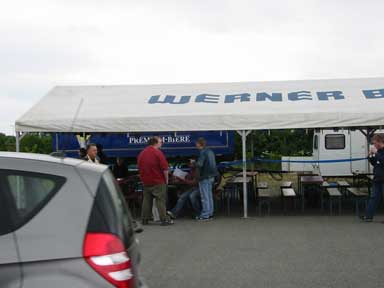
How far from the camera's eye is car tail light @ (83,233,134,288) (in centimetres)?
338

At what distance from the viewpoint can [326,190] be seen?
45.8 feet

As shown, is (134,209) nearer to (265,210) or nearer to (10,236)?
(265,210)

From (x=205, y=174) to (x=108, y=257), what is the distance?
867 cm

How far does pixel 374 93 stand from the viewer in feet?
43.2

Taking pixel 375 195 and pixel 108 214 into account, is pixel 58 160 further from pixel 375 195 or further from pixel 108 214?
pixel 375 195

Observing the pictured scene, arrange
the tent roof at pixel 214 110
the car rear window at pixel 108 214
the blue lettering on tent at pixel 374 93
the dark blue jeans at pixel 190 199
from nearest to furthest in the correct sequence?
the car rear window at pixel 108 214 < the tent roof at pixel 214 110 < the dark blue jeans at pixel 190 199 < the blue lettering on tent at pixel 374 93

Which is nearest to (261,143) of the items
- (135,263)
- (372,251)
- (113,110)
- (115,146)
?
(115,146)

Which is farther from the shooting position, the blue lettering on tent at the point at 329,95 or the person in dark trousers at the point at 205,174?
the blue lettering on tent at the point at 329,95

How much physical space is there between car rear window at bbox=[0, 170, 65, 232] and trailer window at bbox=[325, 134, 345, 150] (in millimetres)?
19842

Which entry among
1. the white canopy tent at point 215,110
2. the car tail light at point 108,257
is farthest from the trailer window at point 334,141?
the car tail light at point 108,257

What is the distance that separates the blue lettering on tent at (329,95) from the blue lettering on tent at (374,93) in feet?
1.75

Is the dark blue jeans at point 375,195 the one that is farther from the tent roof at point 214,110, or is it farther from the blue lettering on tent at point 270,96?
the blue lettering on tent at point 270,96

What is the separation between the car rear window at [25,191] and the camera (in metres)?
3.49

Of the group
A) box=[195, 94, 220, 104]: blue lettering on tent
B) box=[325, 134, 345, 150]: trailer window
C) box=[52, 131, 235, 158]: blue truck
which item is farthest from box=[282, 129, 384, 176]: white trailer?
box=[195, 94, 220, 104]: blue lettering on tent
